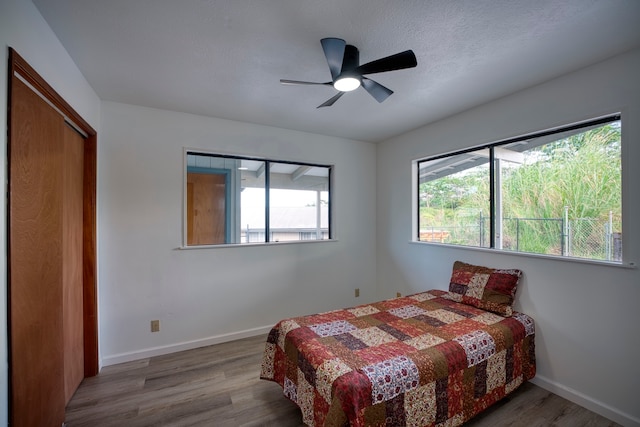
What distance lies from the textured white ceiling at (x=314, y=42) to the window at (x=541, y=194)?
0.57 meters

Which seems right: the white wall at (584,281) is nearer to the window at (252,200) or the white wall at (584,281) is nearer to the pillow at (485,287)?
the pillow at (485,287)

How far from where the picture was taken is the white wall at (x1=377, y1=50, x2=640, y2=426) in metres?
1.78

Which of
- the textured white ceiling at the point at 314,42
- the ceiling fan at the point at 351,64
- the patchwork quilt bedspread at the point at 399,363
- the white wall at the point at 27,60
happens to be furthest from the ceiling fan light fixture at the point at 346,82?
the patchwork quilt bedspread at the point at 399,363

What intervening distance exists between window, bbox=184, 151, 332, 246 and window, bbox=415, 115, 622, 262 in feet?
5.26

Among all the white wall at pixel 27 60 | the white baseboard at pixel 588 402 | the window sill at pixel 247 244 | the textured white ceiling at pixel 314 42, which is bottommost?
the white baseboard at pixel 588 402

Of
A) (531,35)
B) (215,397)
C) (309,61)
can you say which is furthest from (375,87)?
(215,397)

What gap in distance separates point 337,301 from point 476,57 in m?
3.11

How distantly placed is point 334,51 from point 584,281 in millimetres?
2424

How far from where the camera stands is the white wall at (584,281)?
5.85ft

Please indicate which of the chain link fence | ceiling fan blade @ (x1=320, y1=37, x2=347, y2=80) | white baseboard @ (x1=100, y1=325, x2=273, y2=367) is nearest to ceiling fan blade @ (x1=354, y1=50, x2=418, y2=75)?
ceiling fan blade @ (x1=320, y1=37, x2=347, y2=80)

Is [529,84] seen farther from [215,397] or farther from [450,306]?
[215,397]

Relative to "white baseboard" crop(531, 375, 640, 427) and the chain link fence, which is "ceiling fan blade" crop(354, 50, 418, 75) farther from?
"white baseboard" crop(531, 375, 640, 427)

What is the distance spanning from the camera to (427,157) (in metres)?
3.30

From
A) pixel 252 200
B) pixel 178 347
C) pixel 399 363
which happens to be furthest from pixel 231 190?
pixel 399 363
